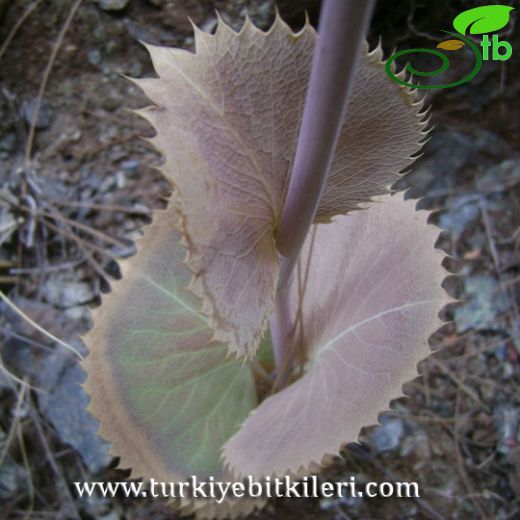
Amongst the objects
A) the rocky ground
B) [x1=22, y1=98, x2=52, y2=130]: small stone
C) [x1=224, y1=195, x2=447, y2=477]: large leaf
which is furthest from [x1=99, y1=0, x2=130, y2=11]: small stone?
[x1=224, y1=195, x2=447, y2=477]: large leaf

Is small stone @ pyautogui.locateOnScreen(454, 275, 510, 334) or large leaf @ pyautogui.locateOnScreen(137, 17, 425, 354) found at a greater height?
large leaf @ pyautogui.locateOnScreen(137, 17, 425, 354)

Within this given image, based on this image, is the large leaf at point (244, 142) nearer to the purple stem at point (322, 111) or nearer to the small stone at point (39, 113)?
the purple stem at point (322, 111)

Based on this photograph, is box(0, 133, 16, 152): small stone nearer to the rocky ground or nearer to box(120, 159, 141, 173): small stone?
the rocky ground

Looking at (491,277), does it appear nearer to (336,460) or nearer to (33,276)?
(336,460)

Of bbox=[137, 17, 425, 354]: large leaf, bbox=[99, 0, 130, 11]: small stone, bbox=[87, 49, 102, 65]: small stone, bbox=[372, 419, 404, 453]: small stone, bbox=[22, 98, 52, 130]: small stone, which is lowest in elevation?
bbox=[372, 419, 404, 453]: small stone

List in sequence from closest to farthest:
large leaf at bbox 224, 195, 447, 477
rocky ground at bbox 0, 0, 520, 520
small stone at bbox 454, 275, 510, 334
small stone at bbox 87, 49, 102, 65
→ large leaf at bbox 224, 195, 447, 477 < rocky ground at bbox 0, 0, 520, 520 < small stone at bbox 454, 275, 510, 334 < small stone at bbox 87, 49, 102, 65

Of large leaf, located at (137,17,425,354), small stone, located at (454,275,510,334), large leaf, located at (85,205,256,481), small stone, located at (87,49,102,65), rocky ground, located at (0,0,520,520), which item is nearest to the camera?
large leaf, located at (137,17,425,354)

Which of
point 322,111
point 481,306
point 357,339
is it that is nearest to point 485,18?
point 322,111

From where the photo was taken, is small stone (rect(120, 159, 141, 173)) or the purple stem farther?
small stone (rect(120, 159, 141, 173))
